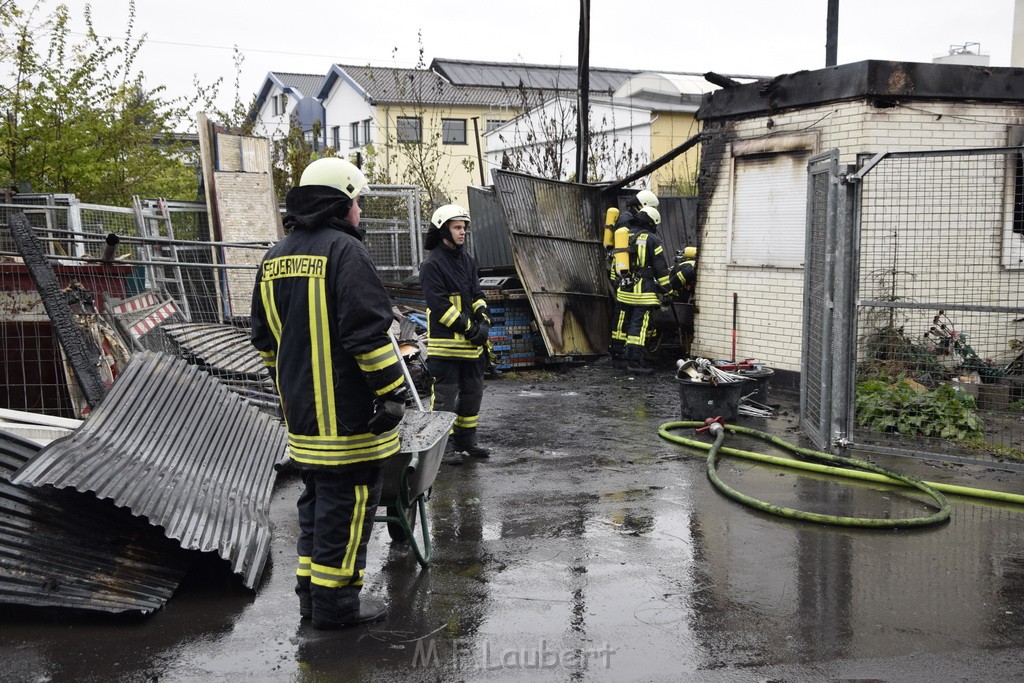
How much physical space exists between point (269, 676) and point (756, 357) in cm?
807

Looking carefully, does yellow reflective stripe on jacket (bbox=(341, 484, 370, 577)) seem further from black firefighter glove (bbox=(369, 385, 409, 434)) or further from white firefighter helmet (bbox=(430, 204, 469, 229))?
white firefighter helmet (bbox=(430, 204, 469, 229))

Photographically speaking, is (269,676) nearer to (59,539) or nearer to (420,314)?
(59,539)

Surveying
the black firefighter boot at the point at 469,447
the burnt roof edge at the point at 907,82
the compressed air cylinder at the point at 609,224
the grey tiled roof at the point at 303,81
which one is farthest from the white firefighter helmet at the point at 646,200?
the grey tiled roof at the point at 303,81

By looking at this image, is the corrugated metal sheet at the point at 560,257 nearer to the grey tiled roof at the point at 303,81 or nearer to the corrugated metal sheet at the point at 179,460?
the corrugated metal sheet at the point at 179,460

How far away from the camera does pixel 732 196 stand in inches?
426

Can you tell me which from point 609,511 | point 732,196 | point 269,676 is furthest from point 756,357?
point 269,676

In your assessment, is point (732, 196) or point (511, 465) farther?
point (732, 196)

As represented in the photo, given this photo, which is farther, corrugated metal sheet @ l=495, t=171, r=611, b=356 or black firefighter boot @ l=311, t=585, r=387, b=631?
corrugated metal sheet @ l=495, t=171, r=611, b=356

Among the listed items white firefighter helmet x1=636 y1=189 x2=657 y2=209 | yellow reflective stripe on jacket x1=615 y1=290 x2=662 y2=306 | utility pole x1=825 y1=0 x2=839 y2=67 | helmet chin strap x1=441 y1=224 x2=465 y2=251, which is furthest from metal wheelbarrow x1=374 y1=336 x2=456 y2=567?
utility pole x1=825 y1=0 x2=839 y2=67

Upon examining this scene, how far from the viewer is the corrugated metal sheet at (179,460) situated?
4262mm

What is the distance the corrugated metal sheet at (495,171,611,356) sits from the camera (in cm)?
1148

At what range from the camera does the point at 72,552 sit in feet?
13.5

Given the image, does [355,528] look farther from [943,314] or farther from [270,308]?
[943,314]

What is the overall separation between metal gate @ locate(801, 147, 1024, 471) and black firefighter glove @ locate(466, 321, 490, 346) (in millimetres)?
2683
